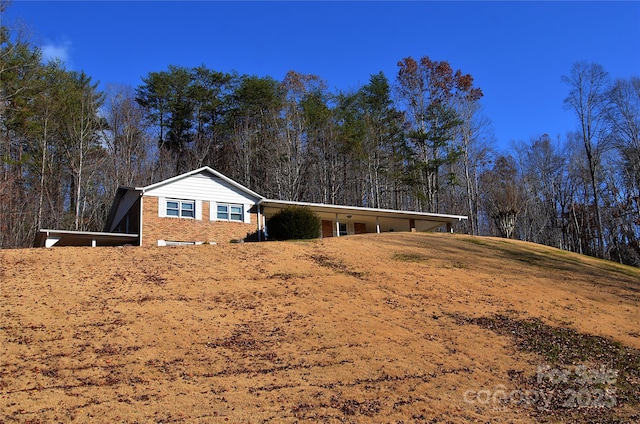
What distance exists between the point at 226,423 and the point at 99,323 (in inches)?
226

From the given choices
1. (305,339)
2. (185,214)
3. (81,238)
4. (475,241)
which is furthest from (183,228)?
(305,339)

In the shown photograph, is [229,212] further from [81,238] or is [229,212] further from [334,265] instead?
[334,265]

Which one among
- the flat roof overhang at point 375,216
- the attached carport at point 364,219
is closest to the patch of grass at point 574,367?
the flat roof overhang at point 375,216

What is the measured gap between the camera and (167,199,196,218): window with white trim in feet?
84.4

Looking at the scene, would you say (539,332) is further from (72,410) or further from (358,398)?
(72,410)

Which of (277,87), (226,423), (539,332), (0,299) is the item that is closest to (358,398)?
(226,423)

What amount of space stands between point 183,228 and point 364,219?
1183 centimetres

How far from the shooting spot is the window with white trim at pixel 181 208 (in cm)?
2572

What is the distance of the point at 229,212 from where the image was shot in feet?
88.9

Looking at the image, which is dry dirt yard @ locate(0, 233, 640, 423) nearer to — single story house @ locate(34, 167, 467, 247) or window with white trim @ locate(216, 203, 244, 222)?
single story house @ locate(34, 167, 467, 247)

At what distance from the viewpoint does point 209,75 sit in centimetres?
4275

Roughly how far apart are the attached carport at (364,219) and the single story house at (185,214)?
144 mm

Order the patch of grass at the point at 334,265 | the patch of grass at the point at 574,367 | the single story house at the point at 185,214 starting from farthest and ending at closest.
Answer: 1. the single story house at the point at 185,214
2. the patch of grass at the point at 334,265
3. the patch of grass at the point at 574,367

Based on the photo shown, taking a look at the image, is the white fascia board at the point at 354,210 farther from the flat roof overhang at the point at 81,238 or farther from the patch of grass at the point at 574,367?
the patch of grass at the point at 574,367
